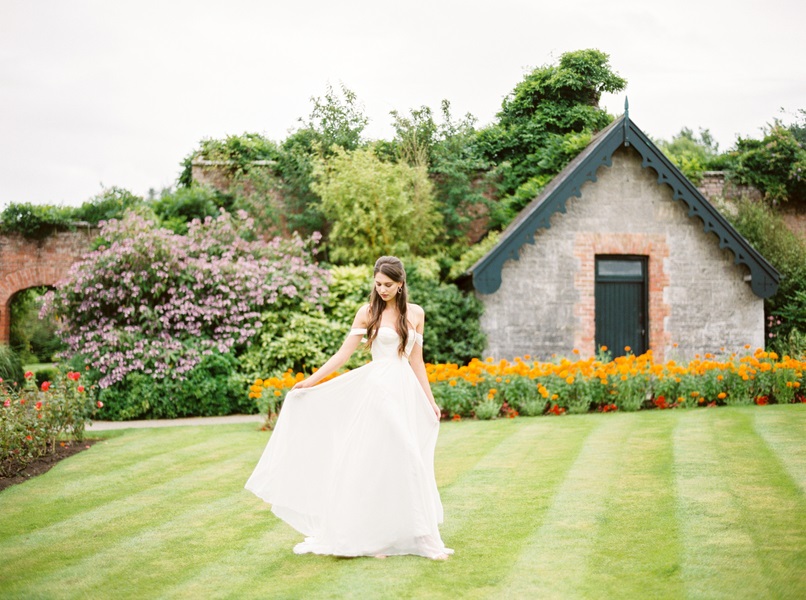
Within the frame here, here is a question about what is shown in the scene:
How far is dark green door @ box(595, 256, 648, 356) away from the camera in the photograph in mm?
16203

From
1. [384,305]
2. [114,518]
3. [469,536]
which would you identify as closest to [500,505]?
[469,536]

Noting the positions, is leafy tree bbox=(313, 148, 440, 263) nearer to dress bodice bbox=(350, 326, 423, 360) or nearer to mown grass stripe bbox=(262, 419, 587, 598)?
mown grass stripe bbox=(262, 419, 587, 598)

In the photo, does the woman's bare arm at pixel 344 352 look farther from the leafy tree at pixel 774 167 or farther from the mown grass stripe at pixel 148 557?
the leafy tree at pixel 774 167

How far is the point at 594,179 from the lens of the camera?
15.6 meters

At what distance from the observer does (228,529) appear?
6.15 metres

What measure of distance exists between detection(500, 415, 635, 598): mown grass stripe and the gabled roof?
21.7ft

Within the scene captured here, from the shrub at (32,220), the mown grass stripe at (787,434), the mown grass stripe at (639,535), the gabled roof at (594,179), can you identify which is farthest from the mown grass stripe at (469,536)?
the shrub at (32,220)

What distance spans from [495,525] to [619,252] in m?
11.0

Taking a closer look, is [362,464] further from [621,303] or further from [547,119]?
[547,119]

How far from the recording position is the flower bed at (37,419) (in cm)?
881

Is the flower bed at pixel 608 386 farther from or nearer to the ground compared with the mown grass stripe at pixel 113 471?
farther from the ground

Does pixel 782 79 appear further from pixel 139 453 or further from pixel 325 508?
pixel 325 508

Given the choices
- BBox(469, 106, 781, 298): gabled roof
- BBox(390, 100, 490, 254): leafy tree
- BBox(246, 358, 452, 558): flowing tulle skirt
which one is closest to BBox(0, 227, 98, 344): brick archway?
BBox(390, 100, 490, 254): leafy tree

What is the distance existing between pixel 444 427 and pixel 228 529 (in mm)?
5442
